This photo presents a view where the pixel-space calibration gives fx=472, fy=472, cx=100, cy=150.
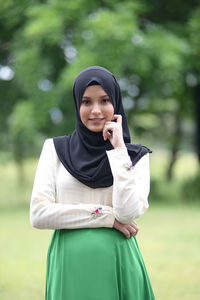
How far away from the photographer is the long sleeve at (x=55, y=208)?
7.37 ft

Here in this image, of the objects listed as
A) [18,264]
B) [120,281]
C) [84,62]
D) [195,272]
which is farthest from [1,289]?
[84,62]

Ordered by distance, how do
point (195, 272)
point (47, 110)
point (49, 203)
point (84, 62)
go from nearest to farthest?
point (49, 203)
point (195, 272)
point (84, 62)
point (47, 110)

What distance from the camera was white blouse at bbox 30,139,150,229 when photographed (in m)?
2.18

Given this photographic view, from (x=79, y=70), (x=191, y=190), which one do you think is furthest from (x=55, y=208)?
(x=191, y=190)

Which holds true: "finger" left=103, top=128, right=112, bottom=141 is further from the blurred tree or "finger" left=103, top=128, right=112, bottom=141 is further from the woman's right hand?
the blurred tree

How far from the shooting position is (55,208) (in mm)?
2258

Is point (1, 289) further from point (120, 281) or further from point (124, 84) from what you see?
point (124, 84)

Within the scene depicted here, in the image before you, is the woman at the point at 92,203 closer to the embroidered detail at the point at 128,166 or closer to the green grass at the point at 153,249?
the embroidered detail at the point at 128,166

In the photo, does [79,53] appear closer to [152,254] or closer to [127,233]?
[152,254]

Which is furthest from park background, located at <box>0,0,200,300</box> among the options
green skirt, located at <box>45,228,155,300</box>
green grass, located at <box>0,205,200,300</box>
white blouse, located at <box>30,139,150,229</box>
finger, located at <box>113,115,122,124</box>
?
finger, located at <box>113,115,122,124</box>

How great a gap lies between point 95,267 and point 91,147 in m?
0.58

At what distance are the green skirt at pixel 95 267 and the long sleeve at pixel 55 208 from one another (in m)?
0.08

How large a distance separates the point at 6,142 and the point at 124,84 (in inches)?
148

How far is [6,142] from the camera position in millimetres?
13469
